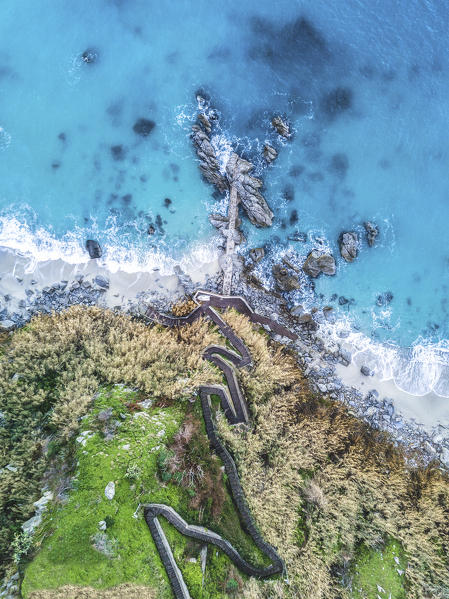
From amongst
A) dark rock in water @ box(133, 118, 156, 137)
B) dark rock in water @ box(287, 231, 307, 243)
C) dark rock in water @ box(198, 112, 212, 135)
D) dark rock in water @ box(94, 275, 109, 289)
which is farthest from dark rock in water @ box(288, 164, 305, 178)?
dark rock in water @ box(94, 275, 109, 289)

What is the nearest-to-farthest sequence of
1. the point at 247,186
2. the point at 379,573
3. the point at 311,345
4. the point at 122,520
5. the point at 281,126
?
the point at 122,520, the point at 379,573, the point at 247,186, the point at 311,345, the point at 281,126

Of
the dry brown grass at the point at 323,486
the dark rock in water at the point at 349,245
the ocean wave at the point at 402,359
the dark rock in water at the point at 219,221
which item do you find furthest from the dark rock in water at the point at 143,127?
the ocean wave at the point at 402,359

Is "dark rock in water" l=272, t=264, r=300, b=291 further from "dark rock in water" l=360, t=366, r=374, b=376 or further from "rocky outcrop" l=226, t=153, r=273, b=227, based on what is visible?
"dark rock in water" l=360, t=366, r=374, b=376

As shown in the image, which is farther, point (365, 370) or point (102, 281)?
point (365, 370)

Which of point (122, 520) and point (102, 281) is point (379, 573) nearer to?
point (122, 520)

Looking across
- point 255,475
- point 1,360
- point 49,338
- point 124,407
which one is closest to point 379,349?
point 255,475

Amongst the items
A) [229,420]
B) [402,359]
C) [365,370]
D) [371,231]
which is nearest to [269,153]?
[371,231]

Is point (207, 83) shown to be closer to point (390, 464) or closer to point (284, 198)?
point (284, 198)
